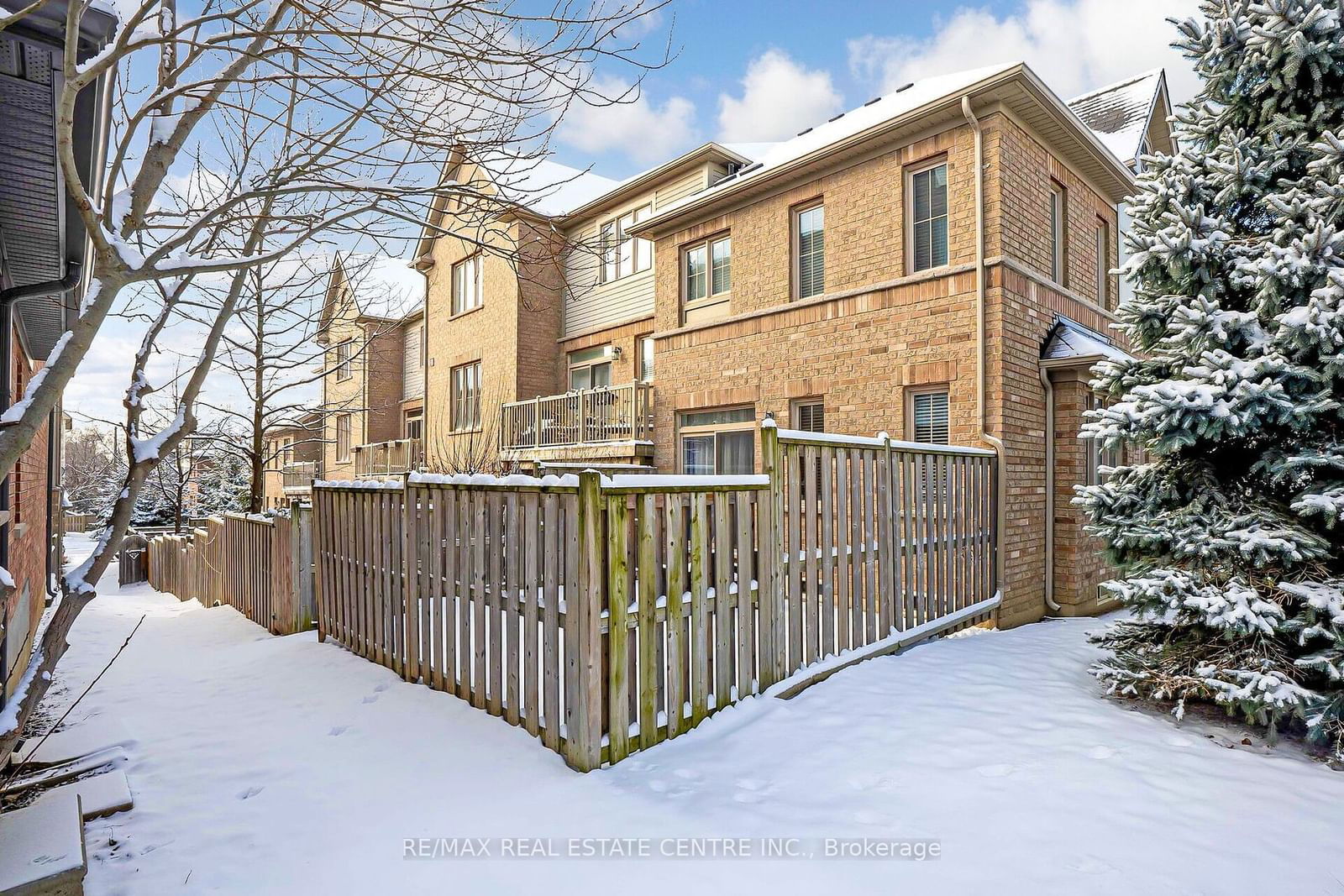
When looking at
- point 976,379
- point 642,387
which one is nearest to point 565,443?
point 642,387

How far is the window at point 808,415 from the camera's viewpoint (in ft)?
31.7

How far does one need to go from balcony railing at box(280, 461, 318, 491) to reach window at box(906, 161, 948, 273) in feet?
74.2

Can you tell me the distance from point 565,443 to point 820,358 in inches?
226

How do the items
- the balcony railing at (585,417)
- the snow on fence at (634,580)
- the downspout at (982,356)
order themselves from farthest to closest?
the balcony railing at (585,417), the downspout at (982,356), the snow on fence at (634,580)

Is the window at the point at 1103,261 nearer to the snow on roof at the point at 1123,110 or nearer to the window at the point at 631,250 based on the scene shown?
the snow on roof at the point at 1123,110

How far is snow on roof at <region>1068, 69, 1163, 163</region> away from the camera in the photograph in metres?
11.5

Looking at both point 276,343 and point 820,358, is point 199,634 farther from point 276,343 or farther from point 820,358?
point 820,358

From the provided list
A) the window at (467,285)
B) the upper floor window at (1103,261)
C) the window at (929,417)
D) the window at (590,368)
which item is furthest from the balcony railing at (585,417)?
the upper floor window at (1103,261)

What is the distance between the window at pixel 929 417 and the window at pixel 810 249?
2184 millimetres

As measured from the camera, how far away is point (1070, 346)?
27.8 ft

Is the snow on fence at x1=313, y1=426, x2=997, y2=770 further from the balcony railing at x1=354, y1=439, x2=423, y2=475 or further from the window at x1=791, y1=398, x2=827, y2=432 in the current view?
the balcony railing at x1=354, y1=439, x2=423, y2=475

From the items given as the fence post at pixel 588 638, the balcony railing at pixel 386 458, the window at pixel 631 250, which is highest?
the window at pixel 631 250

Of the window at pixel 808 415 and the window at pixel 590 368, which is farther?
the window at pixel 590 368

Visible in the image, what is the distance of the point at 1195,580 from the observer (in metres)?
4.65
